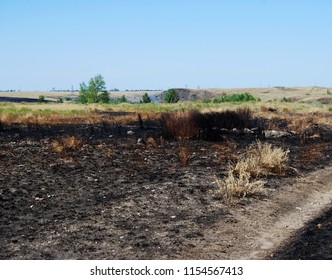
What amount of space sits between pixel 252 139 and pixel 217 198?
9.14 meters

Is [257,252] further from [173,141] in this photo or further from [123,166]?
[173,141]

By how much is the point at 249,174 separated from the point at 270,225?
1.69m

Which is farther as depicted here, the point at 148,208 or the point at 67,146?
the point at 67,146

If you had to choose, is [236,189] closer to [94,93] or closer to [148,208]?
[148,208]

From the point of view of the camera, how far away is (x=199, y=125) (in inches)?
699

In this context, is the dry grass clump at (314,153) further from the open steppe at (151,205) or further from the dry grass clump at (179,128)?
the dry grass clump at (179,128)

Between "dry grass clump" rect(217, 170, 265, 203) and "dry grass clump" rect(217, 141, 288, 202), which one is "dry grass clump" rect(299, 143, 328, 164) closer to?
"dry grass clump" rect(217, 141, 288, 202)

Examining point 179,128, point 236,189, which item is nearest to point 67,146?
point 179,128

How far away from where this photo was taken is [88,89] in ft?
377

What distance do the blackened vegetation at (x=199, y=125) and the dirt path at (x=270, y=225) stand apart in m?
6.41

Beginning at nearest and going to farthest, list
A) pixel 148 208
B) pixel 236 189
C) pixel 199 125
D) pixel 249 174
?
pixel 148 208 < pixel 236 189 < pixel 249 174 < pixel 199 125

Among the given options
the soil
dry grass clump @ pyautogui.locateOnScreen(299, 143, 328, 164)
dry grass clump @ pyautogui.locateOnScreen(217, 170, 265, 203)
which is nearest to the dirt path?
the soil

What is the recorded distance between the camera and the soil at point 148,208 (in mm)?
6488
